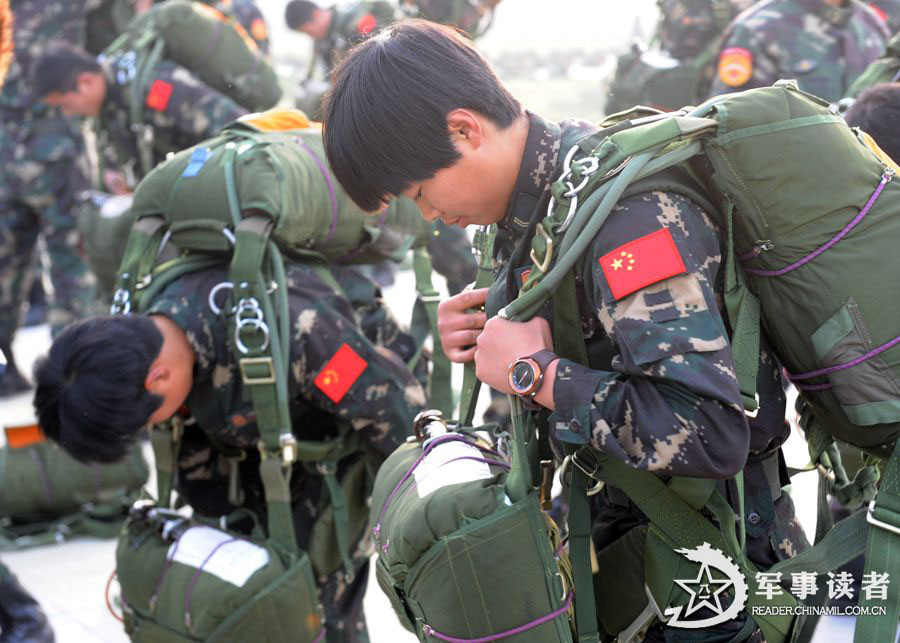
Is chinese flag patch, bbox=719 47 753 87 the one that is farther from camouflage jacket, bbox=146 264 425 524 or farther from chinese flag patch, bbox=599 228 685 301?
chinese flag patch, bbox=599 228 685 301

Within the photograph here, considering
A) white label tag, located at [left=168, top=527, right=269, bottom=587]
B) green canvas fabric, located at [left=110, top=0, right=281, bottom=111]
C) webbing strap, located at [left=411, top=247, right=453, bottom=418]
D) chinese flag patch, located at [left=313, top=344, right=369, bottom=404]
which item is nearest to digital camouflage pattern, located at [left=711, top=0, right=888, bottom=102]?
webbing strap, located at [left=411, top=247, right=453, bottom=418]

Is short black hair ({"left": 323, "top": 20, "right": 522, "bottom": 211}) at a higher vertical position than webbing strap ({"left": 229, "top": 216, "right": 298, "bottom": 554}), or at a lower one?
higher

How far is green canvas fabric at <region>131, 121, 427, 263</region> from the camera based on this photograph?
99.9 inches

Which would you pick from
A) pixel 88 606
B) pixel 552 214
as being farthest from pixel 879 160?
pixel 88 606

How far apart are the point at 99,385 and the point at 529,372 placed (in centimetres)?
122

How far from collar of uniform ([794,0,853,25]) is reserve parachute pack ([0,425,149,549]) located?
298cm

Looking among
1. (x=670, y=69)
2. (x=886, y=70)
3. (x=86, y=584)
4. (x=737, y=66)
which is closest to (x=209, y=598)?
(x=86, y=584)

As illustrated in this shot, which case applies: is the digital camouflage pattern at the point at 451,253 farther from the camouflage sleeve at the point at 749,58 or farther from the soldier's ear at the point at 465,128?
the soldier's ear at the point at 465,128

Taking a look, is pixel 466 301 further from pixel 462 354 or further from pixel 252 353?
pixel 252 353

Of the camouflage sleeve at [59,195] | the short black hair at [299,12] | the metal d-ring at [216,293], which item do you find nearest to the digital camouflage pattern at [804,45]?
the metal d-ring at [216,293]

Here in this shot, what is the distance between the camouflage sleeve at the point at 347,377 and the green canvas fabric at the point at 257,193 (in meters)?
0.21

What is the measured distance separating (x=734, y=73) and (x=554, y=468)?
2.55 m

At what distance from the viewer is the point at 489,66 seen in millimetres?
1669

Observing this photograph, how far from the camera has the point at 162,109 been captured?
4488 mm
